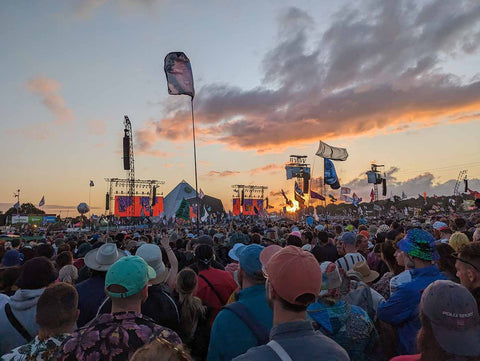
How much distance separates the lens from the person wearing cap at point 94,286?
406 centimetres

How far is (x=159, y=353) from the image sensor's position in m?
1.27

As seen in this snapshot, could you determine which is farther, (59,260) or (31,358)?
(59,260)

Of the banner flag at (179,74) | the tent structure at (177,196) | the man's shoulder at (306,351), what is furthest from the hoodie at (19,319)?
the tent structure at (177,196)

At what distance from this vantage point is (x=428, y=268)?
3.63 meters

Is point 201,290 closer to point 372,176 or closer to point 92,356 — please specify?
point 92,356

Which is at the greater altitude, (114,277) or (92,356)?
(114,277)

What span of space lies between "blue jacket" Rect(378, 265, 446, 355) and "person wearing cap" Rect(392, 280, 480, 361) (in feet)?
4.59

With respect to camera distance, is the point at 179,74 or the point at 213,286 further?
the point at 179,74

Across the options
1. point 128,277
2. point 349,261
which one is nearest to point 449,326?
point 128,277

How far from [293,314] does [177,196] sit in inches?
3193

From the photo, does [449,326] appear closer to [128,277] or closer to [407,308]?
[407,308]

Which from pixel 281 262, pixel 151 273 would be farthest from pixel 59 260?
pixel 281 262

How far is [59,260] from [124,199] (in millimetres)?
60190

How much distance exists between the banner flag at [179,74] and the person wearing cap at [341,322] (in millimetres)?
14047
